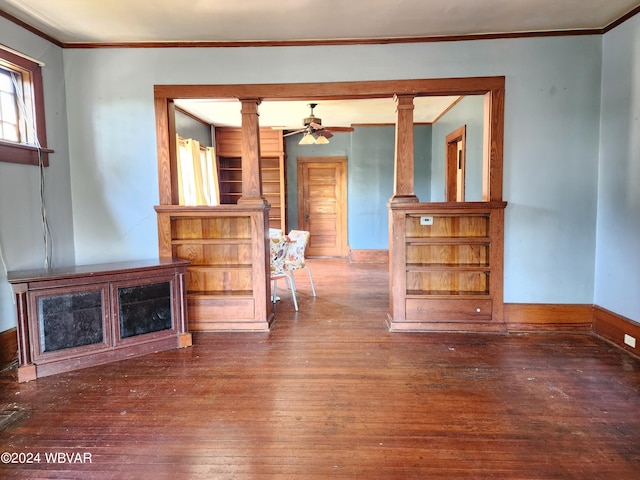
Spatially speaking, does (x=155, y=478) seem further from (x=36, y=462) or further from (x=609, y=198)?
(x=609, y=198)

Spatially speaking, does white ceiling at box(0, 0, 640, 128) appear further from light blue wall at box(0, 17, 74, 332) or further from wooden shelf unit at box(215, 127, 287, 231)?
wooden shelf unit at box(215, 127, 287, 231)

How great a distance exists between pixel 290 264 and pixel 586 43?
139 inches


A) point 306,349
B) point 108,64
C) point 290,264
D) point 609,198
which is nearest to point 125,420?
point 306,349

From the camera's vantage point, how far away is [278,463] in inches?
69.0

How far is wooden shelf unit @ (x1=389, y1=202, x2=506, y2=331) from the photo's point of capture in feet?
11.3

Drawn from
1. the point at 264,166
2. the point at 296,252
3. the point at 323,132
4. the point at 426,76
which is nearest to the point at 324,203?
the point at 264,166

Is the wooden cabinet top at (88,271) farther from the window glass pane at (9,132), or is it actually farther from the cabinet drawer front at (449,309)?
the cabinet drawer front at (449,309)

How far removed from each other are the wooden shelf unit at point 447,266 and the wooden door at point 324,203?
168 inches

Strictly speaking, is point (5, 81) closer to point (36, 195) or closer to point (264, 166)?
point (36, 195)

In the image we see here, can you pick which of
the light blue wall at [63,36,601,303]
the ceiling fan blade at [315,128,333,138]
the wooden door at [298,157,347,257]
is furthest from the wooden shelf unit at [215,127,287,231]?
the light blue wall at [63,36,601,303]

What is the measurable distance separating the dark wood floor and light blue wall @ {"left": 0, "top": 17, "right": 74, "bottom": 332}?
3.14 ft

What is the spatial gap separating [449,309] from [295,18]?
2848 millimetres

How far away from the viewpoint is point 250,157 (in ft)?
11.6

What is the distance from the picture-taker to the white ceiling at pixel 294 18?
9.03 feet
